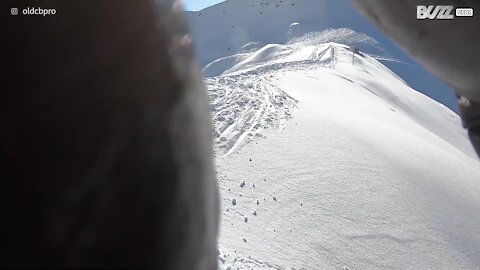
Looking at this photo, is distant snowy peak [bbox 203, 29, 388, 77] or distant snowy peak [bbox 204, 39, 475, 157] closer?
distant snowy peak [bbox 204, 39, 475, 157]

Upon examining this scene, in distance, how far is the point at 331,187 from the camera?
29.1ft

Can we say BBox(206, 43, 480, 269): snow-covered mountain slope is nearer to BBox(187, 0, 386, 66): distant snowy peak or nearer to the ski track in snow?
the ski track in snow

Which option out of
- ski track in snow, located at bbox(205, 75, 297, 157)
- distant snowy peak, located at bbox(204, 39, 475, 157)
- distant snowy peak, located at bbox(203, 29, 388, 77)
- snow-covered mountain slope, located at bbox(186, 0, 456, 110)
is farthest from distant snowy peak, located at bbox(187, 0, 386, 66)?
ski track in snow, located at bbox(205, 75, 297, 157)

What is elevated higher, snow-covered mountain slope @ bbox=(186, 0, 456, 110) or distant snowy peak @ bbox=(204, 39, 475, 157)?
snow-covered mountain slope @ bbox=(186, 0, 456, 110)

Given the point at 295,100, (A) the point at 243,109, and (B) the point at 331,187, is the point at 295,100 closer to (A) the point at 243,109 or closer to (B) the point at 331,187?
(A) the point at 243,109

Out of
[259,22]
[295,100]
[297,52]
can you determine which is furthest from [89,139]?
[259,22]

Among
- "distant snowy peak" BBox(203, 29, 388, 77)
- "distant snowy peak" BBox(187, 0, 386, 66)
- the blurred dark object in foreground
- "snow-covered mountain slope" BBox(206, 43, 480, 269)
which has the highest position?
"distant snowy peak" BBox(187, 0, 386, 66)

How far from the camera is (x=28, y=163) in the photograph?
0.42 m

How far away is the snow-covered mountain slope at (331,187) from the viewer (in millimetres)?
6997

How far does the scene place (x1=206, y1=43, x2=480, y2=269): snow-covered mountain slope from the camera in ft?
23.0

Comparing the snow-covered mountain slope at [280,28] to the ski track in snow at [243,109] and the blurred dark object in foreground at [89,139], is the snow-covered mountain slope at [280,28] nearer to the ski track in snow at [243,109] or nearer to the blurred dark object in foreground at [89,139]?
the ski track in snow at [243,109]

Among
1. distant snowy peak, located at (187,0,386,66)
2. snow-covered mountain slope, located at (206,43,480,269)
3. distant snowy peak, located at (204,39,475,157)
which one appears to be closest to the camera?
snow-covered mountain slope, located at (206,43,480,269)

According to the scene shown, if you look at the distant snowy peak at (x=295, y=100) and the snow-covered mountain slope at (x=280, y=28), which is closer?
the distant snowy peak at (x=295, y=100)

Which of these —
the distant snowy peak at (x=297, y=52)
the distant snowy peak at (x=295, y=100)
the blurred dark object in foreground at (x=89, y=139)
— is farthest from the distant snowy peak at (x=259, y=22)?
the blurred dark object in foreground at (x=89, y=139)
